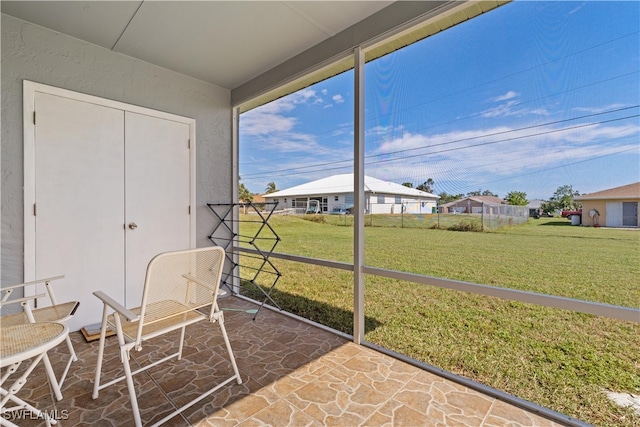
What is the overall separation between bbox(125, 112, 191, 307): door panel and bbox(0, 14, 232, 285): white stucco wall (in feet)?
0.59

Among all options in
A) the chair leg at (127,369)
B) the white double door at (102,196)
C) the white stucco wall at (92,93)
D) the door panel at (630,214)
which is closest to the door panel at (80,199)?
the white double door at (102,196)

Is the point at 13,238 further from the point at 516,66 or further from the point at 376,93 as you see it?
the point at 516,66

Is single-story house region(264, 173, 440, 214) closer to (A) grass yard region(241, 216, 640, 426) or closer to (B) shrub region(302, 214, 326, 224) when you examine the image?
(B) shrub region(302, 214, 326, 224)

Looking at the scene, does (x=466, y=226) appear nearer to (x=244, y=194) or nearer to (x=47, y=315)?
(x=244, y=194)

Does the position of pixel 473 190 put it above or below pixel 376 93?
below

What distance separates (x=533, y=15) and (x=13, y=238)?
4.30 m

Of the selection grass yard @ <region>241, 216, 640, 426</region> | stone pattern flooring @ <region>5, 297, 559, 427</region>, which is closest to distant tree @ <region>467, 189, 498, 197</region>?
grass yard @ <region>241, 216, 640, 426</region>

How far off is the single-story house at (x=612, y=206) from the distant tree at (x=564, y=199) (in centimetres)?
3

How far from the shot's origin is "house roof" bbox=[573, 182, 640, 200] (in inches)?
64.9

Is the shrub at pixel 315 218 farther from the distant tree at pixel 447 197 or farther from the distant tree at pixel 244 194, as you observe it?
the distant tree at pixel 447 197

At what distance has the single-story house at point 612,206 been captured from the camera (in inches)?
65.6

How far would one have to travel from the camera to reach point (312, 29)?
2.64 metres

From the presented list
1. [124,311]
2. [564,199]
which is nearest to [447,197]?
[564,199]

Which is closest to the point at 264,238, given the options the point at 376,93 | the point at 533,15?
the point at 376,93
